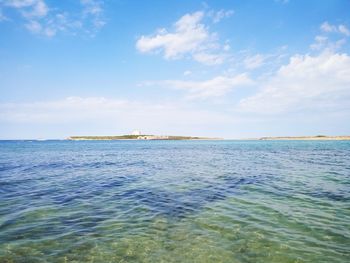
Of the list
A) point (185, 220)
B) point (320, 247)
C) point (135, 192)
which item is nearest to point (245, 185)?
point (135, 192)

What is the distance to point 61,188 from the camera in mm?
20516

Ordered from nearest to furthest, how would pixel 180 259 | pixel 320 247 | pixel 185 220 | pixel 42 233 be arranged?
1. pixel 180 259
2. pixel 320 247
3. pixel 42 233
4. pixel 185 220

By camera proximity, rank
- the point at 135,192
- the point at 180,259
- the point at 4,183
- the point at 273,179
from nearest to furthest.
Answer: the point at 180,259, the point at 135,192, the point at 4,183, the point at 273,179

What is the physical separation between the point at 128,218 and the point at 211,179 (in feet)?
42.9

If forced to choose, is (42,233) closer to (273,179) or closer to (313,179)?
(273,179)

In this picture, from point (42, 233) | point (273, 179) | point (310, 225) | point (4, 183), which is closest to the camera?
point (42, 233)

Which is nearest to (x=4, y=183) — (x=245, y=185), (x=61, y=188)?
(x=61, y=188)

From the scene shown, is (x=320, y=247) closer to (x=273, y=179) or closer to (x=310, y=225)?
(x=310, y=225)

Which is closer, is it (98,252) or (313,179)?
(98,252)

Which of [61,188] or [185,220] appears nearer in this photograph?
[185,220]

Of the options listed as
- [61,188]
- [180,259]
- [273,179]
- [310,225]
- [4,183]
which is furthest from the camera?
[273,179]

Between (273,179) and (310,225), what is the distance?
13.2 m

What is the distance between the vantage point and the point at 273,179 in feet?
79.8

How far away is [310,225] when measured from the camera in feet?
37.9
